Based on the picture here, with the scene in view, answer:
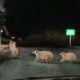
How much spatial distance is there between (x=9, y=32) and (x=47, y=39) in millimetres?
5919

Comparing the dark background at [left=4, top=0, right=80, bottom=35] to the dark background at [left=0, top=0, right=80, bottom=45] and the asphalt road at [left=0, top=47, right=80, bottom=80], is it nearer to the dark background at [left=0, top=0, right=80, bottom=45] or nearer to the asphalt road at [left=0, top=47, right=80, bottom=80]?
the dark background at [left=0, top=0, right=80, bottom=45]

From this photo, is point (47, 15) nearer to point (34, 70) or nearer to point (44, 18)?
point (44, 18)

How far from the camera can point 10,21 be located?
46156 millimetres

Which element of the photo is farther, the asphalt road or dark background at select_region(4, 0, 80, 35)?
dark background at select_region(4, 0, 80, 35)

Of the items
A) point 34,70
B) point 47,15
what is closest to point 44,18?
point 47,15

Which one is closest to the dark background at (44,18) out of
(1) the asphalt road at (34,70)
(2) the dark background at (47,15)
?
(2) the dark background at (47,15)

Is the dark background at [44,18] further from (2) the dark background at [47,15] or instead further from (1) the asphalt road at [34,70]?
(1) the asphalt road at [34,70]

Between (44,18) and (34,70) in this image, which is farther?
(44,18)

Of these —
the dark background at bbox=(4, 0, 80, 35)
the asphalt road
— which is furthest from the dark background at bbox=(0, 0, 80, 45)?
the asphalt road

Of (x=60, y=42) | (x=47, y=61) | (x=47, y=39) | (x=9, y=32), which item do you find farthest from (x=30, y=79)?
(x=9, y=32)

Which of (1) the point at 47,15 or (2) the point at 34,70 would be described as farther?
(1) the point at 47,15

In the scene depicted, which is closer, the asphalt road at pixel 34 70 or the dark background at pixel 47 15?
the asphalt road at pixel 34 70

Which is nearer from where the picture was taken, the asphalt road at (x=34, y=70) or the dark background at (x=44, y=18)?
the asphalt road at (x=34, y=70)

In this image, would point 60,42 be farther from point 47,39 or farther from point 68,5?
point 68,5
